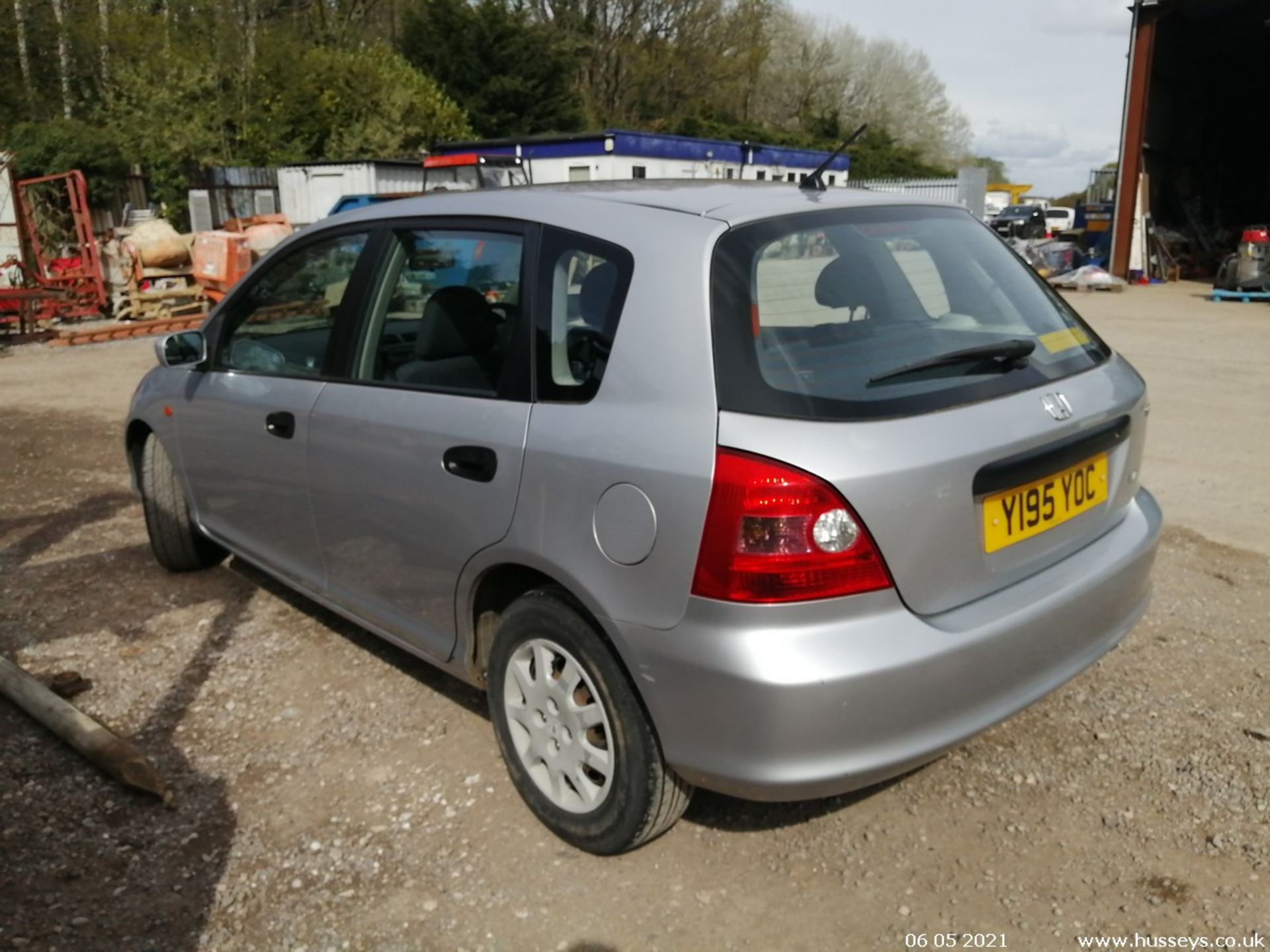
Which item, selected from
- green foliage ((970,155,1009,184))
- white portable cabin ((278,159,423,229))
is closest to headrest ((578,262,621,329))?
white portable cabin ((278,159,423,229))

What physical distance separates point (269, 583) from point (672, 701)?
292cm

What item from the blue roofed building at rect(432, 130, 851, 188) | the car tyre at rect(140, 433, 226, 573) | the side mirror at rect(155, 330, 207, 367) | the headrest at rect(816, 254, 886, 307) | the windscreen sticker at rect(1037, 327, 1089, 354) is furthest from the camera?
the blue roofed building at rect(432, 130, 851, 188)

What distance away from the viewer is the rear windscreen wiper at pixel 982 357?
2549 millimetres

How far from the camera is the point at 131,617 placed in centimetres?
449

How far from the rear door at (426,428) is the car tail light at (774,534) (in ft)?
2.17

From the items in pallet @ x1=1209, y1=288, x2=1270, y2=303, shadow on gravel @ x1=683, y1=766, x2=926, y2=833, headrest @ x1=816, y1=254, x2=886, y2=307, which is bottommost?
pallet @ x1=1209, y1=288, x2=1270, y2=303

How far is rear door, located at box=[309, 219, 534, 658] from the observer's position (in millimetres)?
2896

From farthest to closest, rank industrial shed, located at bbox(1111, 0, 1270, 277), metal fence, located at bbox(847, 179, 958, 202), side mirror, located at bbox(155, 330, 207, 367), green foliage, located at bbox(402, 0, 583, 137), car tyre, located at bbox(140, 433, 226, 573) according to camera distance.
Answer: green foliage, located at bbox(402, 0, 583, 137) → metal fence, located at bbox(847, 179, 958, 202) → industrial shed, located at bbox(1111, 0, 1270, 277) → car tyre, located at bbox(140, 433, 226, 573) → side mirror, located at bbox(155, 330, 207, 367)

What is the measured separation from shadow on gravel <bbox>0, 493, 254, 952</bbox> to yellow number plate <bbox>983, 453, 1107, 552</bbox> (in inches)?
84.6

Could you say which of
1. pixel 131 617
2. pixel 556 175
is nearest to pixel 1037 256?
pixel 556 175

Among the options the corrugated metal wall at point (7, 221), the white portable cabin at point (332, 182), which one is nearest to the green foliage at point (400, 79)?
the white portable cabin at point (332, 182)

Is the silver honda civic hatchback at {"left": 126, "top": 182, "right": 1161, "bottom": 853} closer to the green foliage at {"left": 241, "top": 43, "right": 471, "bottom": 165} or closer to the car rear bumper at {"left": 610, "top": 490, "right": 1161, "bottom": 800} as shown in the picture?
the car rear bumper at {"left": 610, "top": 490, "right": 1161, "bottom": 800}

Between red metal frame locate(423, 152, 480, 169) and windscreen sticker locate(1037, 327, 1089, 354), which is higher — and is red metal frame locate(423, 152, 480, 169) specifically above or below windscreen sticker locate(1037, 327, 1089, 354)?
above

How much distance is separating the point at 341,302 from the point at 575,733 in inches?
66.2
